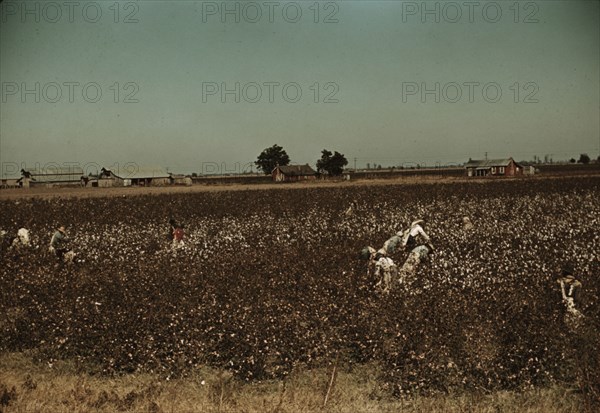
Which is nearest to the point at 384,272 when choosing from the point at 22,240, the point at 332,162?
the point at 22,240

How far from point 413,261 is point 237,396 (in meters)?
5.39

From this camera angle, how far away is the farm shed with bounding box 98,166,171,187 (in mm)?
83375

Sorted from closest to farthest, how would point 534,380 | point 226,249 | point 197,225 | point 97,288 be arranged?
Answer: point 534,380 < point 97,288 < point 226,249 < point 197,225

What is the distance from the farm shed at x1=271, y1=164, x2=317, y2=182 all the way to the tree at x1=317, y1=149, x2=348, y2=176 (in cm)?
322

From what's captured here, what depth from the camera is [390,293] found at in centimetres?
835

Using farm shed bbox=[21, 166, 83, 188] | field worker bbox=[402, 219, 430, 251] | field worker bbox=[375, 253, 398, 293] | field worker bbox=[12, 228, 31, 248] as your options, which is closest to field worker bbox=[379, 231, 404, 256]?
field worker bbox=[402, 219, 430, 251]

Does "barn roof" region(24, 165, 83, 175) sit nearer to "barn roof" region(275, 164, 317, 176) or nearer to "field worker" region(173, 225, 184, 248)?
"barn roof" region(275, 164, 317, 176)

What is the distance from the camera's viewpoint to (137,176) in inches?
3374

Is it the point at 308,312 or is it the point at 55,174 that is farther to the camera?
the point at 55,174

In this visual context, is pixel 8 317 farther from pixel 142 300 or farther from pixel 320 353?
pixel 320 353

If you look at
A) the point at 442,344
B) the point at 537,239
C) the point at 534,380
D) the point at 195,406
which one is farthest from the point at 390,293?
the point at 537,239

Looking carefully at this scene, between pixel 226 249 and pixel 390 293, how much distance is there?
677cm

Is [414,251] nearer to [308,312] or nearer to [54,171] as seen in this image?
[308,312]

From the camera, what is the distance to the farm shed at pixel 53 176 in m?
86.6
